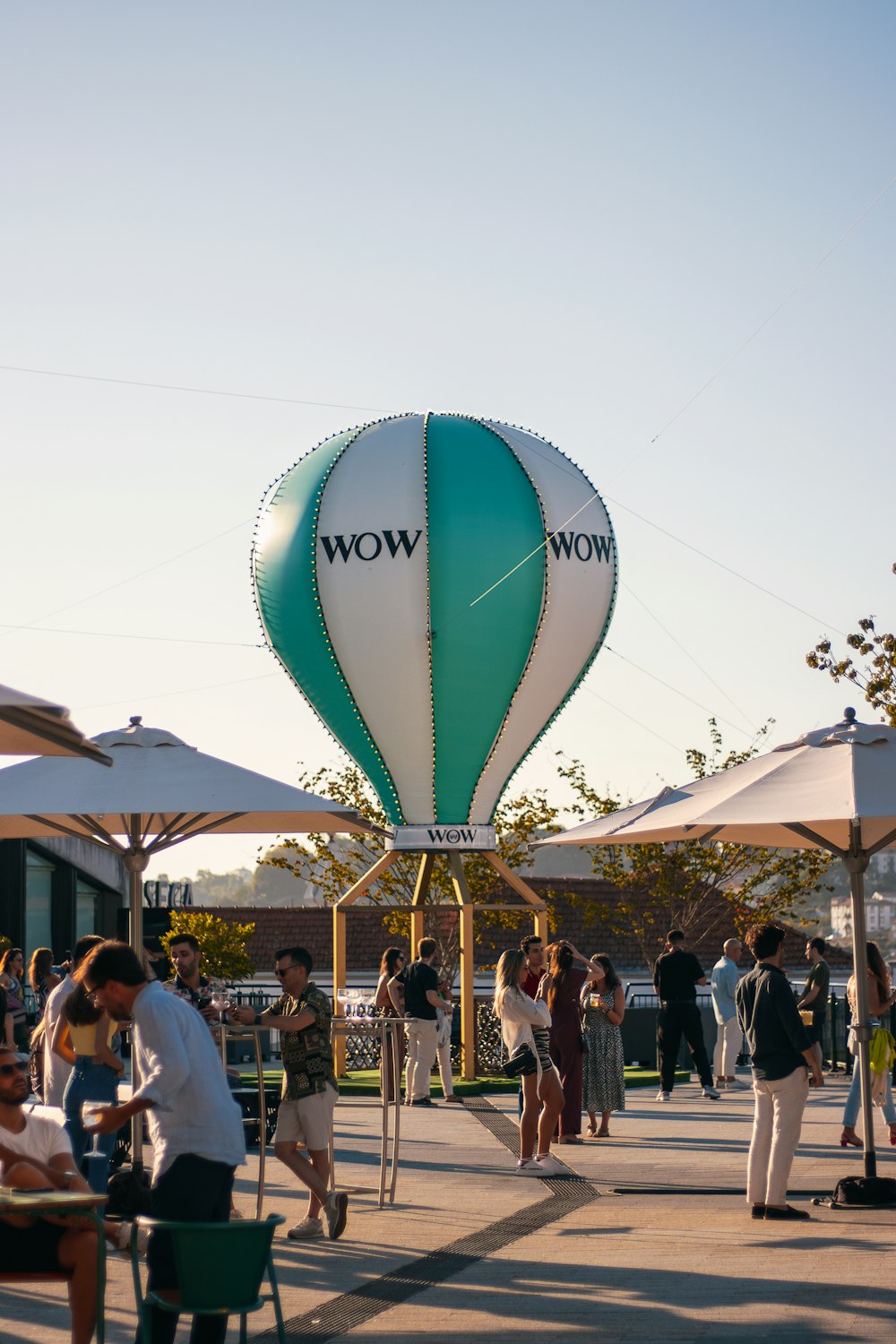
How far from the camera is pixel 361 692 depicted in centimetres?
2492

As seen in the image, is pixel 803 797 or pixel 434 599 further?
pixel 434 599

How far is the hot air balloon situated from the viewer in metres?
24.4

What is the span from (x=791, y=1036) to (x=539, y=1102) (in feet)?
10.4

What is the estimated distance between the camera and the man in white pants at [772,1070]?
10867 millimetres

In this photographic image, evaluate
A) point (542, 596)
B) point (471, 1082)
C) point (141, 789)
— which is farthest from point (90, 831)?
point (542, 596)

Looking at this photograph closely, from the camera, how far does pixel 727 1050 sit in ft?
70.0

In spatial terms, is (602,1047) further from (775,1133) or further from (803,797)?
(803,797)

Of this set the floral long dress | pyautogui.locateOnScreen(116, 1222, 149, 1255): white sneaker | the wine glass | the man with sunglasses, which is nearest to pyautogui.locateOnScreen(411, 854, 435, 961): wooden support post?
the floral long dress

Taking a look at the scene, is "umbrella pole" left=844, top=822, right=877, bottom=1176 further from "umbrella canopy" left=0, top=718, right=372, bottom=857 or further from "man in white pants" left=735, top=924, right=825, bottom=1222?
"umbrella canopy" left=0, top=718, right=372, bottom=857

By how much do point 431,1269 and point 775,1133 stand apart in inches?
96.0

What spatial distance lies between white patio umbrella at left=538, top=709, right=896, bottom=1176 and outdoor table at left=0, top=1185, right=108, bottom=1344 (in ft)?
15.5

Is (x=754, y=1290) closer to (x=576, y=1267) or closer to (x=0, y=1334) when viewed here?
(x=576, y=1267)

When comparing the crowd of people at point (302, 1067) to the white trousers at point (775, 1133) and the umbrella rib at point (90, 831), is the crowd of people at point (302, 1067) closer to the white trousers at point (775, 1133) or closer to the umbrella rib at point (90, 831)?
the white trousers at point (775, 1133)

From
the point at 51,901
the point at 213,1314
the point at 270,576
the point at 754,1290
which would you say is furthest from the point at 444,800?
the point at 213,1314
